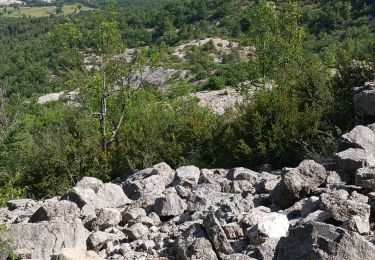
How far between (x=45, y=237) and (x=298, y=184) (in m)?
4.80

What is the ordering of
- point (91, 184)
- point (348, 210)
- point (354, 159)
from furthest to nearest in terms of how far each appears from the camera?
point (91, 184) < point (354, 159) < point (348, 210)

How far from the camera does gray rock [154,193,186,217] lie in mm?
10008

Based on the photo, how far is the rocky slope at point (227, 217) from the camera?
684 centimetres

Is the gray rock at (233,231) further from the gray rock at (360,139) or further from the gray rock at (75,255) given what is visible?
the gray rock at (360,139)

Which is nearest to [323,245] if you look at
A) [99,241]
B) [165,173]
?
[99,241]

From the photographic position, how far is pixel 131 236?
9.30 metres

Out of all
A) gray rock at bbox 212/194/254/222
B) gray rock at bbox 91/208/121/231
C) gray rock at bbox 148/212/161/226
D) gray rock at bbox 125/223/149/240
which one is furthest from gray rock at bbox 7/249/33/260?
gray rock at bbox 212/194/254/222

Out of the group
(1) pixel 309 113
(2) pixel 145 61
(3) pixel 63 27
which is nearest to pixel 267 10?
(2) pixel 145 61

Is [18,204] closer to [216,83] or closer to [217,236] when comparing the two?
[217,236]

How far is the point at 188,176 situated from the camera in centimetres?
1216

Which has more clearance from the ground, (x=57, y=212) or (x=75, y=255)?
(x=75, y=255)

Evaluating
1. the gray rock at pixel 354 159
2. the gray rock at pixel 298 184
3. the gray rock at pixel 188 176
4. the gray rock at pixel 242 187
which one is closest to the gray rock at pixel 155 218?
the gray rock at pixel 242 187

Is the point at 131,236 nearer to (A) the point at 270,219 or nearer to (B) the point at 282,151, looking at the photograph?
(A) the point at 270,219

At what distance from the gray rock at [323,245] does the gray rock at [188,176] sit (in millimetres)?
5583
